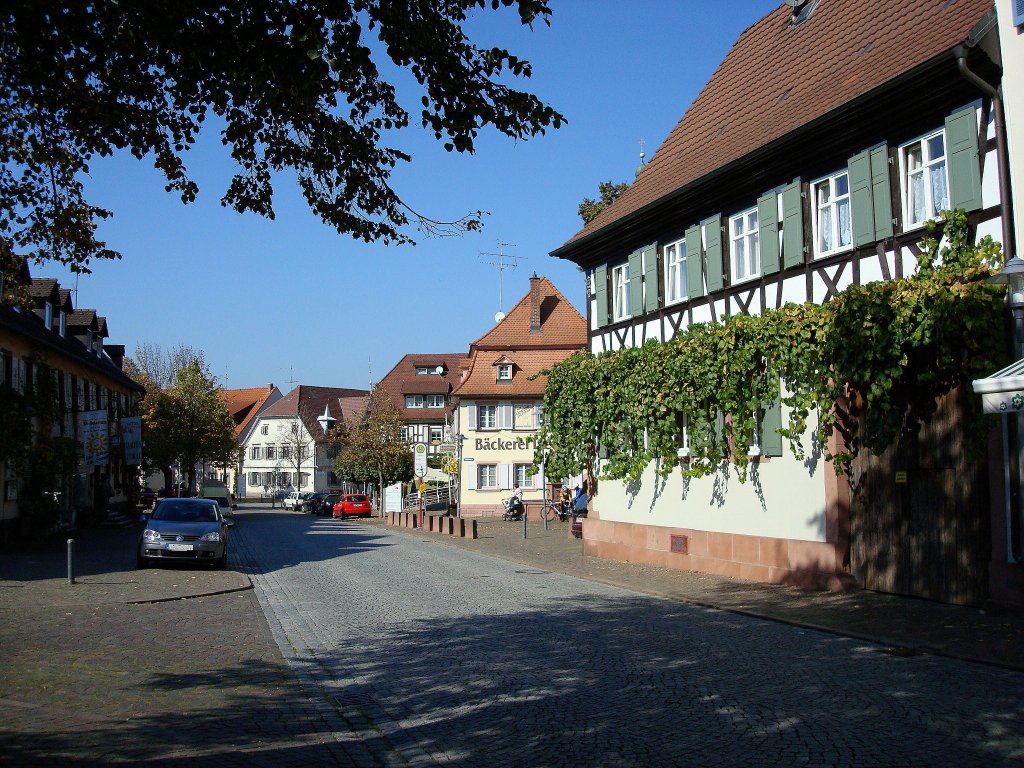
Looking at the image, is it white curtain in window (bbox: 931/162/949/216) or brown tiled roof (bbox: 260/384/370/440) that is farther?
brown tiled roof (bbox: 260/384/370/440)

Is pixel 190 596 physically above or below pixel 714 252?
below

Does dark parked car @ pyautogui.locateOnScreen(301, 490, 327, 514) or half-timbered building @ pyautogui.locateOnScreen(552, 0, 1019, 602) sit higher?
half-timbered building @ pyautogui.locateOnScreen(552, 0, 1019, 602)

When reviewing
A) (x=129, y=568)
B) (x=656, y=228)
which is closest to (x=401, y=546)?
(x=129, y=568)

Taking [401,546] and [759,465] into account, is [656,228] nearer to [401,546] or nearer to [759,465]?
[759,465]

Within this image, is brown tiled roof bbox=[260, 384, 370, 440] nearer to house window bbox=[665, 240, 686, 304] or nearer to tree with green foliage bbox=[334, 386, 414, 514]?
tree with green foliage bbox=[334, 386, 414, 514]

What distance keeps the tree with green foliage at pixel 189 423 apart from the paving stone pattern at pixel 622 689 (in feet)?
157

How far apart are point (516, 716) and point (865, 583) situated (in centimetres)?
920

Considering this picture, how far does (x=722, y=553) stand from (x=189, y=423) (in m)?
48.8

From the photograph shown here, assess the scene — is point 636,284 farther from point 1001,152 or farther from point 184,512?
point 184,512

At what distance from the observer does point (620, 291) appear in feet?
77.0

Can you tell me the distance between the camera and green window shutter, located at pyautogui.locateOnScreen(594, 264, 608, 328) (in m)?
23.9

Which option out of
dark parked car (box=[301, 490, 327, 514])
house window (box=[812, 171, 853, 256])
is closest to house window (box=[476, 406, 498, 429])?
dark parked car (box=[301, 490, 327, 514])

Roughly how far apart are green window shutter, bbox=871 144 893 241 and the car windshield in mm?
14210

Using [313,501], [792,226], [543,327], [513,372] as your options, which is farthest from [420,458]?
[313,501]
